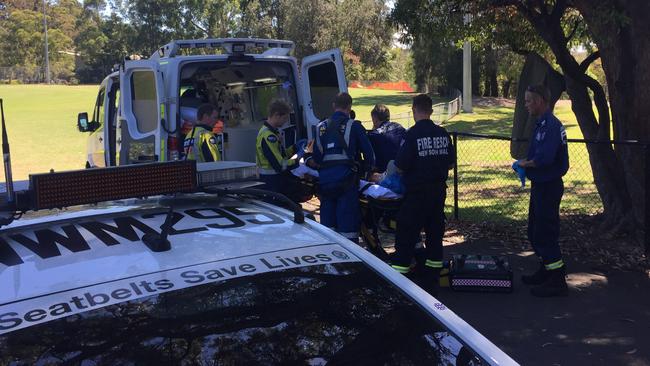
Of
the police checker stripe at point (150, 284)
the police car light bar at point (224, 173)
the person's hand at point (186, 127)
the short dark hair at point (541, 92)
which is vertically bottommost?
the police checker stripe at point (150, 284)

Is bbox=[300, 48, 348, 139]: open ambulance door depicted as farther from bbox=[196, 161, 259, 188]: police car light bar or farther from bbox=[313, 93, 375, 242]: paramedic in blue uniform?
bbox=[196, 161, 259, 188]: police car light bar

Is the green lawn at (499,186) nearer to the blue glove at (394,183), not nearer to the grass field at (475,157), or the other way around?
the grass field at (475,157)

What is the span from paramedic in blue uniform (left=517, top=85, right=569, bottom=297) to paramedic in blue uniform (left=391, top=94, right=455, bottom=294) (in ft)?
2.38

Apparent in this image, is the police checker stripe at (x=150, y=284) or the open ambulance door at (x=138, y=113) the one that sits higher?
the open ambulance door at (x=138, y=113)

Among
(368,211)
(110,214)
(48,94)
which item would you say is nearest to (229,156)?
(368,211)

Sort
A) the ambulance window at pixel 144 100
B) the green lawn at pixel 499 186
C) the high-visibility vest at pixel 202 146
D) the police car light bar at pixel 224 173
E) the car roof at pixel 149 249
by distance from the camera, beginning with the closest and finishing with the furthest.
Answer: the car roof at pixel 149 249 < the police car light bar at pixel 224 173 < the high-visibility vest at pixel 202 146 < the ambulance window at pixel 144 100 < the green lawn at pixel 499 186

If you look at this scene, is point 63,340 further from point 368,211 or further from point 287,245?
point 368,211

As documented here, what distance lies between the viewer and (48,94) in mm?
60625

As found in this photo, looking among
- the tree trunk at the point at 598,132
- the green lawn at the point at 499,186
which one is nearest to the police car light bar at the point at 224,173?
the tree trunk at the point at 598,132

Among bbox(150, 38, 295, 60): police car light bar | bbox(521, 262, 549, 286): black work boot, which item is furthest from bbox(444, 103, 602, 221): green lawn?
bbox(150, 38, 295, 60): police car light bar

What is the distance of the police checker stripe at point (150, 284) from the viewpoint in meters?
1.77

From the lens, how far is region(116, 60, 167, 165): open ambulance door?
712 centimetres

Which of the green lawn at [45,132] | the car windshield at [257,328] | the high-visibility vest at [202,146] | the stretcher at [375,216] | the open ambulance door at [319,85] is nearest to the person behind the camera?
the car windshield at [257,328]

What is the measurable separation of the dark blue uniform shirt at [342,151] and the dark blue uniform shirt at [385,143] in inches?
20.9
